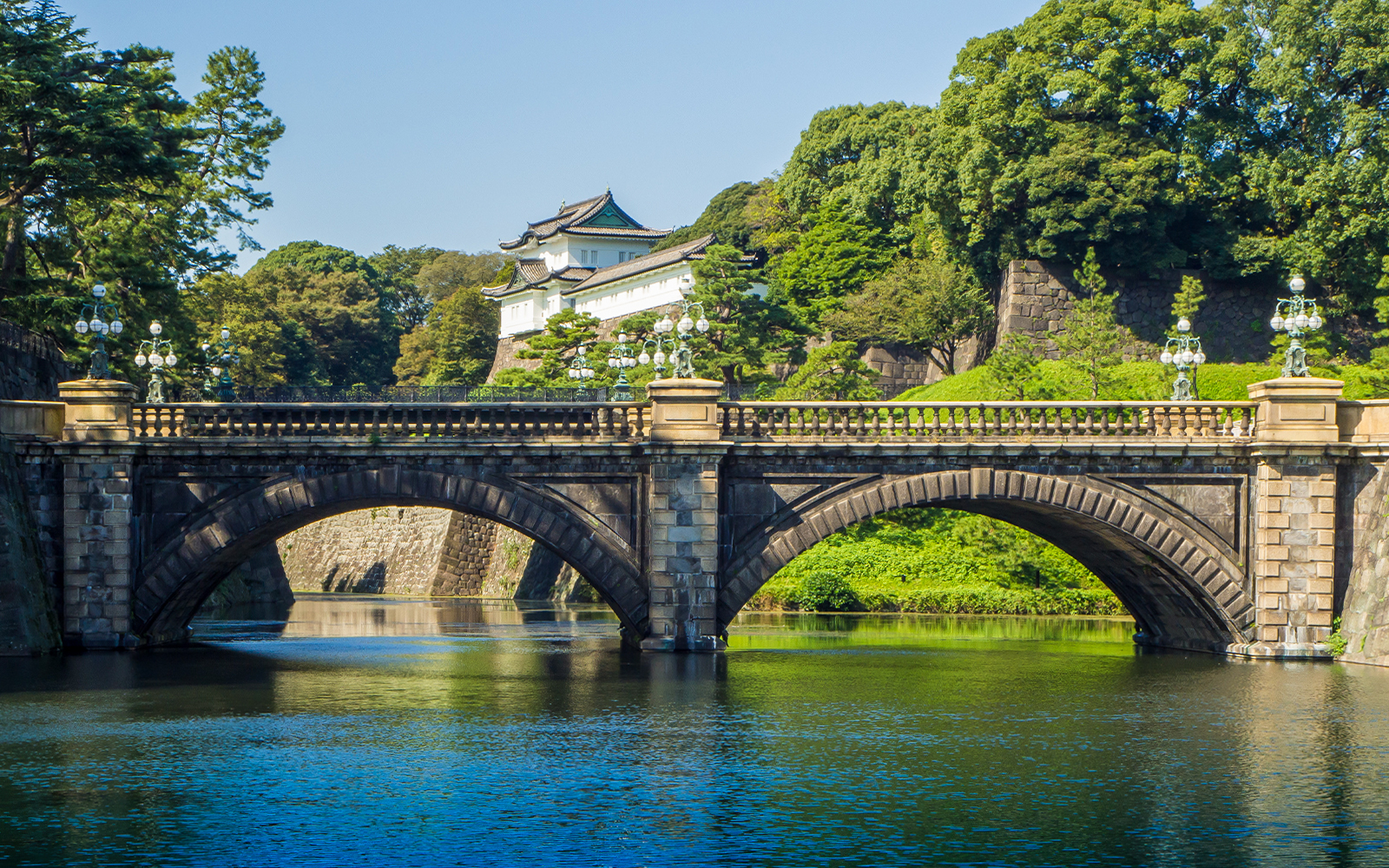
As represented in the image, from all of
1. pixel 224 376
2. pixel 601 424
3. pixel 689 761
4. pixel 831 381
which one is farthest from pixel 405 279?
pixel 689 761

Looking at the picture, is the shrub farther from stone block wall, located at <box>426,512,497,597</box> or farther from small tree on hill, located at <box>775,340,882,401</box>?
stone block wall, located at <box>426,512,497,597</box>

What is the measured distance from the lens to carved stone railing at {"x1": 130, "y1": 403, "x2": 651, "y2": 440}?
113 ft

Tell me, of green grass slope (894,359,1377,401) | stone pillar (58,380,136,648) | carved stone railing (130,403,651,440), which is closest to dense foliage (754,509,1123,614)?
green grass slope (894,359,1377,401)

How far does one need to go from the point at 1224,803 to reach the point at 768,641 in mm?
23506

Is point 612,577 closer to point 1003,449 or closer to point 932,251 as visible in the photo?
point 1003,449

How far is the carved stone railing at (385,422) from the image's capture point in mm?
34469

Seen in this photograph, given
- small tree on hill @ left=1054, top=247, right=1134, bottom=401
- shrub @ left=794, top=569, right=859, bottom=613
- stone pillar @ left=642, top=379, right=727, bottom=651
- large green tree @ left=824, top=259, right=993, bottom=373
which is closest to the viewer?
stone pillar @ left=642, top=379, right=727, bottom=651

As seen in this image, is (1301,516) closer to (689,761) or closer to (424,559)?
(689,761)

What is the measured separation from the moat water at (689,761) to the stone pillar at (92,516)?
3.89ft

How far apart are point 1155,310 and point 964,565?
59.8ft

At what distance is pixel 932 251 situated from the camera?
247 ft

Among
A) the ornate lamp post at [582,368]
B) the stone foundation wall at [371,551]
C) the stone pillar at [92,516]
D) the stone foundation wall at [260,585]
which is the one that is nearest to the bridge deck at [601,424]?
the stone pillar at [92,516]

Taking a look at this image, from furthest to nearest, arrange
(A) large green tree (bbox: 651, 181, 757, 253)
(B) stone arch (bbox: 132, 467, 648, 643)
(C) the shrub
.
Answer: (A) large green tree (bbox: 651, 181, 757, 253), (C) the shrub, (B) stone arch (bbox: 132, 467, 648, 643)

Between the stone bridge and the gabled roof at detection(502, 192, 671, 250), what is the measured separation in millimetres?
73414
